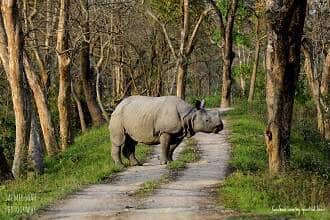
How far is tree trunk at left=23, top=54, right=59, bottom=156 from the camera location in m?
29.1

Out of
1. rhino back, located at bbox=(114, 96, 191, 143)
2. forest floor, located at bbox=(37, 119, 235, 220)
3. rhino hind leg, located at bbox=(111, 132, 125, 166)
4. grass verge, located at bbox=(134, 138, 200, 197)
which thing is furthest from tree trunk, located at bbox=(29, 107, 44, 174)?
grass verge, located at bbox=(134, 138, 200, 197)

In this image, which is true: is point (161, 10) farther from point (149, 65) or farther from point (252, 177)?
point (252, 177)

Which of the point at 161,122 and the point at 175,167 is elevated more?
the point at 161,122

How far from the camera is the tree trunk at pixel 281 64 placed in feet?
53.5

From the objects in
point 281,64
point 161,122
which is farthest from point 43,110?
point 281,64

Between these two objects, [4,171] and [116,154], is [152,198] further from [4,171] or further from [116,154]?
[4,171]

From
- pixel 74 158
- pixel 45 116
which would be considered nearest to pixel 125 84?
pixel 45 116

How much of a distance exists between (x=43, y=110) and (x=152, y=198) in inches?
658

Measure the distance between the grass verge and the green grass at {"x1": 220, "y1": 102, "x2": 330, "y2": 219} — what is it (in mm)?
1219

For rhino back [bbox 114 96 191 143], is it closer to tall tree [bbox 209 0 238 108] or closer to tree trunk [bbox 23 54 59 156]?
tree trunk [bbox 23 54 59 156]

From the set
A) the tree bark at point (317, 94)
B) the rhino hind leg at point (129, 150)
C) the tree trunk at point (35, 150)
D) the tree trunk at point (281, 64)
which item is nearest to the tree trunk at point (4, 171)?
the tree trunk at point (35, 150)

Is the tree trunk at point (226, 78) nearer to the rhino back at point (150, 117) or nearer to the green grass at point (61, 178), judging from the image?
the green grass at point (61, 178)

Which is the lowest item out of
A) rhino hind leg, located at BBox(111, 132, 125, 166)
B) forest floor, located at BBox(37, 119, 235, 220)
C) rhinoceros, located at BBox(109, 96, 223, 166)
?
forest floor, located at BBox(37, 119, 235, 220)

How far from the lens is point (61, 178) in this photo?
19.7m
